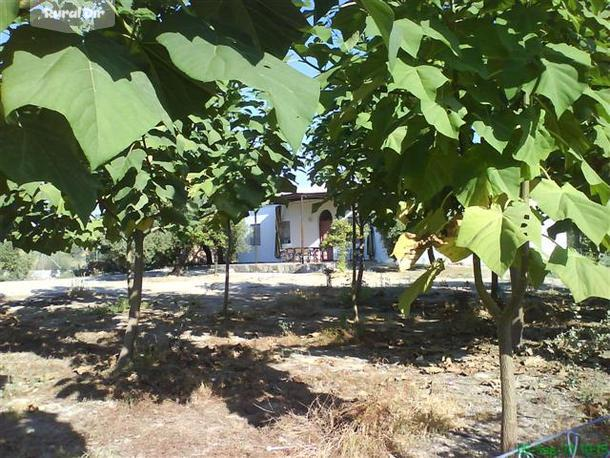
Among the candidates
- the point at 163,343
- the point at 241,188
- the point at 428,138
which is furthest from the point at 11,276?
the point at 428,138

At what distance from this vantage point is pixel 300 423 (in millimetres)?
4195

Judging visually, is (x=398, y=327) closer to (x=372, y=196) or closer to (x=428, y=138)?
(x=372, y=196)

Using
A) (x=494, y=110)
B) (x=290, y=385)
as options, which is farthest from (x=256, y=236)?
(x=494, y=110)

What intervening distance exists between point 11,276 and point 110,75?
27.1 m

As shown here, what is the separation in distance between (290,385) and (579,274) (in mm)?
3797

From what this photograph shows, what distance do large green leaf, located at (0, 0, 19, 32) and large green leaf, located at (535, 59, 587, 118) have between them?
1433mm

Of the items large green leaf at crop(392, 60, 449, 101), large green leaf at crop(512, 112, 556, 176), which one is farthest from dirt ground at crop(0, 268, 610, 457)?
large green leaf at crop(392, 60, 449, 101)

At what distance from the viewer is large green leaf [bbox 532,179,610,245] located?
1819mm

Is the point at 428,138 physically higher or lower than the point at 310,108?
higher

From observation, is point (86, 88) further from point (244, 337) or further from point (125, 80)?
point (244, 337)

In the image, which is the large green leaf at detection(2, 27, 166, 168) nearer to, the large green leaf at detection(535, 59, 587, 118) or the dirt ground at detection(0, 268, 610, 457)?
the large green leaf at detection(535, 59, 587, 118)

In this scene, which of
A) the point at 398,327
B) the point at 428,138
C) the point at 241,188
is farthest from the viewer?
the point at 398,327

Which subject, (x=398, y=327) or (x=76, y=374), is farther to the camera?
(x=398, y=327)

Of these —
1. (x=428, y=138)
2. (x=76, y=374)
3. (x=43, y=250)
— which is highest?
(x=428, y=138)
